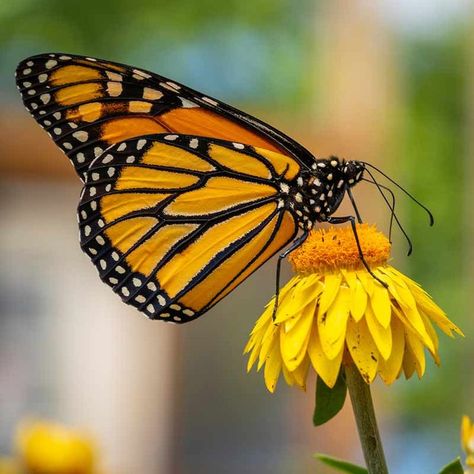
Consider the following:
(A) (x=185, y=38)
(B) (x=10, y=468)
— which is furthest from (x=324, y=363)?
(A) (x=185, y=38)

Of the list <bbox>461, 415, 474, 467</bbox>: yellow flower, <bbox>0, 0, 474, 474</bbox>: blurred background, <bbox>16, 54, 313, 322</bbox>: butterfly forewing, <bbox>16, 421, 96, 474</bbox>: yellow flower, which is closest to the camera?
<bbox>461, 415, 474, 467</bbox>: yellow flower

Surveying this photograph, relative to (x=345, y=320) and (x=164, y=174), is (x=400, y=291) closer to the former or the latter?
(x=345, y=320)

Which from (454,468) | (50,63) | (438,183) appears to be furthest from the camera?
(438,183)

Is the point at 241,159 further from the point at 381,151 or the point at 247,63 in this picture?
the point at 247,63

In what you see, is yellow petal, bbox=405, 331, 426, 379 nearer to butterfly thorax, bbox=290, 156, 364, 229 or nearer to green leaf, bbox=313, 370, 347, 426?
green leaf, bbox=313, 370, 347, 426

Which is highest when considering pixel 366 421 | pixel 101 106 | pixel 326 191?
pixel 101 106

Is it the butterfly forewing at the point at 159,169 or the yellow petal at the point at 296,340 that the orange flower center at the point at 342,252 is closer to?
the yellow petal at the point at 296,340

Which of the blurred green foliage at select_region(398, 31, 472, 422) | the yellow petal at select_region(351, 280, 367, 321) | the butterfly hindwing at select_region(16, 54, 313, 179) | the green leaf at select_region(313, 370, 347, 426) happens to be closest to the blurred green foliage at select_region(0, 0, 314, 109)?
the blurred green foliage at select_region(398, 31, 472, 422)

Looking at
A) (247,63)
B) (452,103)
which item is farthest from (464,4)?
(247,63)
